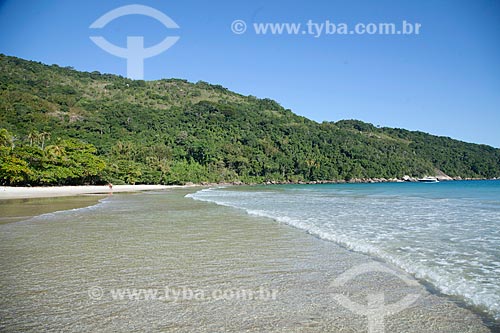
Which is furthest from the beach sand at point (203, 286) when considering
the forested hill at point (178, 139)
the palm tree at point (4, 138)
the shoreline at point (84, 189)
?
the palm tree at point (4, 138)

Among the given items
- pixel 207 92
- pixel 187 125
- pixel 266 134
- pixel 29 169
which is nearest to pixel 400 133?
pixel 266 134

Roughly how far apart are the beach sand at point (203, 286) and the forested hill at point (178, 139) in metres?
38.0

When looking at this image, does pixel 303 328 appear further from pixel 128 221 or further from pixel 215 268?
pixel 128 221

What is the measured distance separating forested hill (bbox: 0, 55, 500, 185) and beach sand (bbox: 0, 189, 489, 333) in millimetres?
37980

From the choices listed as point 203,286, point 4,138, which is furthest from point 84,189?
point 203,286

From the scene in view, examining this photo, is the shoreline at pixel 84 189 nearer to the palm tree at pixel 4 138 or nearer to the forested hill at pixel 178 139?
the forested hill at pixel 178 139

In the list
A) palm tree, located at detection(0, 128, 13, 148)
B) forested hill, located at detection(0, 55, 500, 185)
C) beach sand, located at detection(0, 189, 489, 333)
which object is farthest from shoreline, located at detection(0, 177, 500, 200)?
beach sand, located at detection(0, 189, 489, 333)

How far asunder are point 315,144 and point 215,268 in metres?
128

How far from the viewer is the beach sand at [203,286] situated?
3914 mm

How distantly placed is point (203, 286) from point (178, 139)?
102 m

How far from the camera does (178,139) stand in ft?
344

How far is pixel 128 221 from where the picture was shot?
12.9 meters

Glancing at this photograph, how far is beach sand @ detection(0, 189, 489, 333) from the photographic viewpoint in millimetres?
3914

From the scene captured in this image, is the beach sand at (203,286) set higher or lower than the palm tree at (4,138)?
lower
